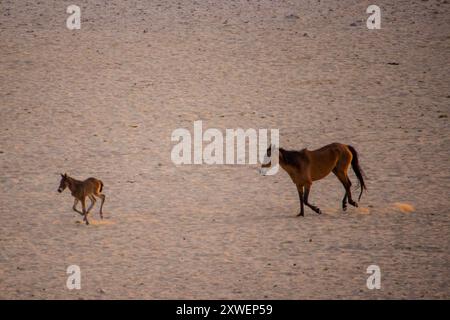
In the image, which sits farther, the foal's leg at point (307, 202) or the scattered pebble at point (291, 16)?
the scattered pebble at point (291, 16)

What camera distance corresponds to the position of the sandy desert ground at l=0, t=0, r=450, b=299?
452 inches

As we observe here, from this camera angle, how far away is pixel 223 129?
17531 millimetres

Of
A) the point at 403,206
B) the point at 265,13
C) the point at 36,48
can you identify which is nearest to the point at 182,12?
the point at 265,13

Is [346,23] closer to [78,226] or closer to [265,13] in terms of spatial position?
[265,13]

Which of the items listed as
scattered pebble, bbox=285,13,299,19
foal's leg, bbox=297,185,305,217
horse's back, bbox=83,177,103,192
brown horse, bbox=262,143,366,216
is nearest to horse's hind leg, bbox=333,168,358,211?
brown horse, bbox=262,143,366,216

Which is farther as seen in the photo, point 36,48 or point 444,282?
point 36,48

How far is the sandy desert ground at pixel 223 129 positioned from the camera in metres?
11.5

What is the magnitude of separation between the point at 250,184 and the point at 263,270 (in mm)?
3589

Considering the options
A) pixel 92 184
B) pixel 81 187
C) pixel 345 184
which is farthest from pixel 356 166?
pixel 81 187

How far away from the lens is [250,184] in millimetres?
14953

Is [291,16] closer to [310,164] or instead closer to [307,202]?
[310,164]

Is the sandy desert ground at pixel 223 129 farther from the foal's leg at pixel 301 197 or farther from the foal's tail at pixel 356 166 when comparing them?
the foal's tail at pixel 356 166

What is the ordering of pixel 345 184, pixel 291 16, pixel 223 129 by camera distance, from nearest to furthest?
pixel 345 184 → pixel 223 129 → pixel 291 16

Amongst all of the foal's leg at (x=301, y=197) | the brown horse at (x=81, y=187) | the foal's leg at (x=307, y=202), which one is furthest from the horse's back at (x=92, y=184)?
the foal's leg at (x=307, y=202)
